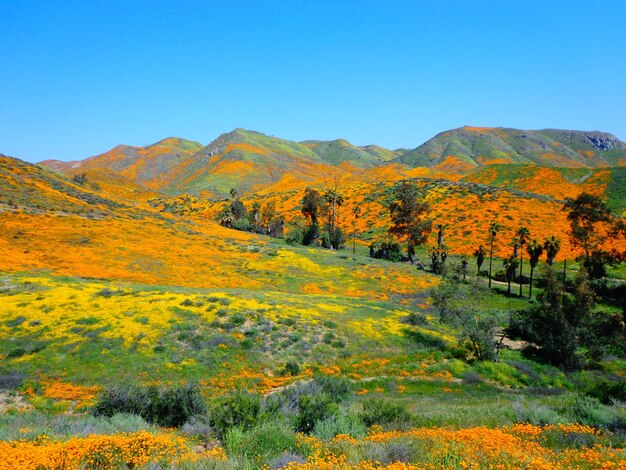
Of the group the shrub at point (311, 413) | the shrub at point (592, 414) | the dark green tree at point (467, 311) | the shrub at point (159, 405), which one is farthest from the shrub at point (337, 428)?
the dark green tree at point (467, 311)

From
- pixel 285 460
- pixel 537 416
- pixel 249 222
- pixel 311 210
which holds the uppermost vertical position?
pixel 311 210

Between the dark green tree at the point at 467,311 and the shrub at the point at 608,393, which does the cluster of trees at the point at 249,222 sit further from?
the shrub at the point at 608,393

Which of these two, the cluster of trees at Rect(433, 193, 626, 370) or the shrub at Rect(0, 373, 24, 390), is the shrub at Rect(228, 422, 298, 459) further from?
the cluster of trees at Rect(433, 193, 626, 370)

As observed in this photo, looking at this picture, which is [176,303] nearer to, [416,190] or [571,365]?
[571,365]

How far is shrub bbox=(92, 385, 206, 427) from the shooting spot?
11227 millimetres

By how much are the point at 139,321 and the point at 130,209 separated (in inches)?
1803

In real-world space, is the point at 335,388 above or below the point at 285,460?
below

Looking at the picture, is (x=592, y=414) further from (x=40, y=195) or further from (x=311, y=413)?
(x=40, y=195)

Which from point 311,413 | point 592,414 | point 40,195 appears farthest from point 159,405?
point 40,195

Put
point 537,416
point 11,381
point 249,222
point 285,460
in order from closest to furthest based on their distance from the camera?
point 285,460
point 537,416
point 11,381
point 249,222

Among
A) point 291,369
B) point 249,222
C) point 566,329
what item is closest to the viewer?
point 291,369

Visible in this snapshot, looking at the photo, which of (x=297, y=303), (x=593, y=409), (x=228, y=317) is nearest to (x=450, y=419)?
(x=593, y=409)

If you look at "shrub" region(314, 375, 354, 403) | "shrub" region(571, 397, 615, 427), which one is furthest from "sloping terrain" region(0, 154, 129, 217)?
"shrub" region(571, 397, 615, 427)

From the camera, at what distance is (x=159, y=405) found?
37.9 ft
